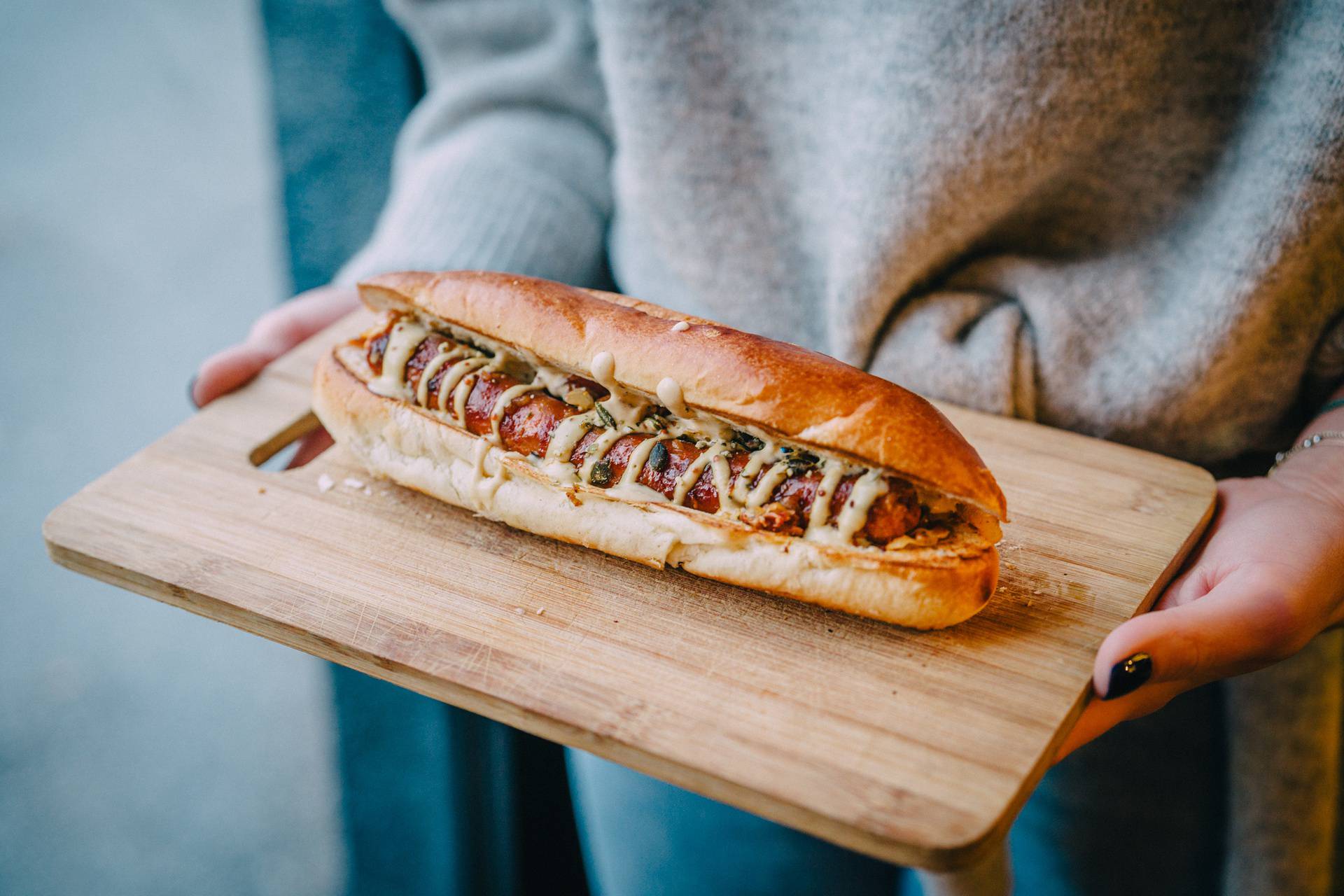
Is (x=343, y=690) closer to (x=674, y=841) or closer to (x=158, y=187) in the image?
(x=674, y=841)

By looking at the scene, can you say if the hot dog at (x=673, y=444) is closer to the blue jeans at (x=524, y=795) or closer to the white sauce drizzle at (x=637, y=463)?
the white sauce drizzle at (x=637, y=463)

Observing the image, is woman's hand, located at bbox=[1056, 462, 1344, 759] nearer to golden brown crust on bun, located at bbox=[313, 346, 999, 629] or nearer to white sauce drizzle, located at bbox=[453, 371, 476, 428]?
golden brown crust on bun, located at bbox=[313, 346, 999, 629]

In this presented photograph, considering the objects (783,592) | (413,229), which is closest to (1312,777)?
(783,592)

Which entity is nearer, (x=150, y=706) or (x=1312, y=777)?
(x=1312, y=777)

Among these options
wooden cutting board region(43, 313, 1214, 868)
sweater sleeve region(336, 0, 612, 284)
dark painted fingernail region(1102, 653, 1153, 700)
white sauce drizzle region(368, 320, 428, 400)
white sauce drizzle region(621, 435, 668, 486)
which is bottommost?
wooden cutting board region(43, 313, 1214, 868)

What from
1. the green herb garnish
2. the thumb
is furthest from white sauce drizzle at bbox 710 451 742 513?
the thumb

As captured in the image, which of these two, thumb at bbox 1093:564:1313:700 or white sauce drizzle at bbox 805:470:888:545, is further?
white sauce drizzle at bbox 805:470:888:545

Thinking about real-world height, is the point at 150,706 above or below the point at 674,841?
below

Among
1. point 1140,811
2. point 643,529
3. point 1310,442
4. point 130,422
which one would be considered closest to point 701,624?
point 643,529
